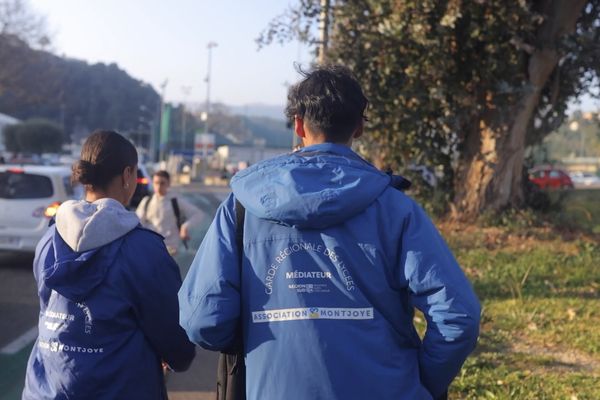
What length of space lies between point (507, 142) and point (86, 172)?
10.5 m

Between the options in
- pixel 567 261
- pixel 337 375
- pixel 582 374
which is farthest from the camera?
pixel 567 261

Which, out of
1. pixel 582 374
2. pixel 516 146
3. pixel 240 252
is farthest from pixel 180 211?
pixel 516 146

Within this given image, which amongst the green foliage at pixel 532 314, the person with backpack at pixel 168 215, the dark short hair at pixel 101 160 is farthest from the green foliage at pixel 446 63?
the dark short hair at pixel 101 160

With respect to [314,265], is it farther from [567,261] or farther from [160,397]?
[567,261]

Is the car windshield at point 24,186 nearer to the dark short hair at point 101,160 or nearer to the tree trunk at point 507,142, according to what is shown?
the tree trunk at point 507,142

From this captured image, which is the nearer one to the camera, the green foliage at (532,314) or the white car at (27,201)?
the green foliage at (532,314)

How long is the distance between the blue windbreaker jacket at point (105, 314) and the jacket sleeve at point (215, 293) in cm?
37

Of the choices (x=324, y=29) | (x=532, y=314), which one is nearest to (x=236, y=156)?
(x=324, y=29)

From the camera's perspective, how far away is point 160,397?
259 cm

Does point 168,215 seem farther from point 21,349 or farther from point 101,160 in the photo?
point 101,160

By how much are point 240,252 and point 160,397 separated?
0.78 metres

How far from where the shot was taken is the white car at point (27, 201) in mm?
11109

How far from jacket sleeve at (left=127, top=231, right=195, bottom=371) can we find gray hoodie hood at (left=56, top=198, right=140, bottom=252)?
7cm

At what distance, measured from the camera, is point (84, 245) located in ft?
8.10
